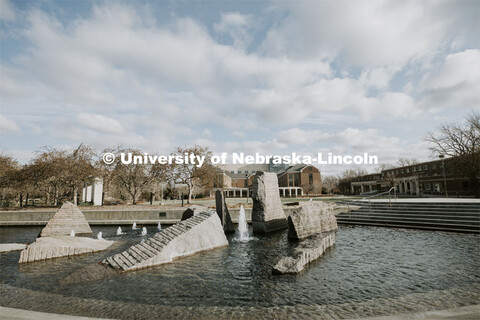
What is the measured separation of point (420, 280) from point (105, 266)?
26.7 feet

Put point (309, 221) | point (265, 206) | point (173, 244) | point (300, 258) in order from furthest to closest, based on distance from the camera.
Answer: point (265, 206) < point (309, 221) < point (173, 244) < point (300, 258)

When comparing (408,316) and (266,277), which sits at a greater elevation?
(408,316)

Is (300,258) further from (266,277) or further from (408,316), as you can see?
(408,316)

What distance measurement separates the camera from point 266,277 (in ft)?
20.6

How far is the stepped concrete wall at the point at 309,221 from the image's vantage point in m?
11.4

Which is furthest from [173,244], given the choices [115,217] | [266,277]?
[115,217]

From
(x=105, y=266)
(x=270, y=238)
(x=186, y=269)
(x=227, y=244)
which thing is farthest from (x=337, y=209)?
(x=105, y=266)

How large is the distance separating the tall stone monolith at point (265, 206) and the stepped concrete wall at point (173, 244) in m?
3.88

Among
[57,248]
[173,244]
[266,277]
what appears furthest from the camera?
[57,248]

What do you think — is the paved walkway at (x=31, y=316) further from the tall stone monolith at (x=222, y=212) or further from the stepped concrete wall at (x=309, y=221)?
the tall stone monolith at (x=222, y=212)

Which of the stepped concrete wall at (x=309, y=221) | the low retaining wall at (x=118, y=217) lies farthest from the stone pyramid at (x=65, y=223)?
the stepped concrete wall at (x=309, y=221)

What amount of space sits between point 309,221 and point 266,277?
6.37 meters

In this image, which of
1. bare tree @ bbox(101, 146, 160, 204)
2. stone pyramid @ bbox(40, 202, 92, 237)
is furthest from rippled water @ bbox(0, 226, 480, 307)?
bare tree @ bbox(101, 146, 160, 204)

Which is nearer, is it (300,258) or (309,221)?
(300,258)
